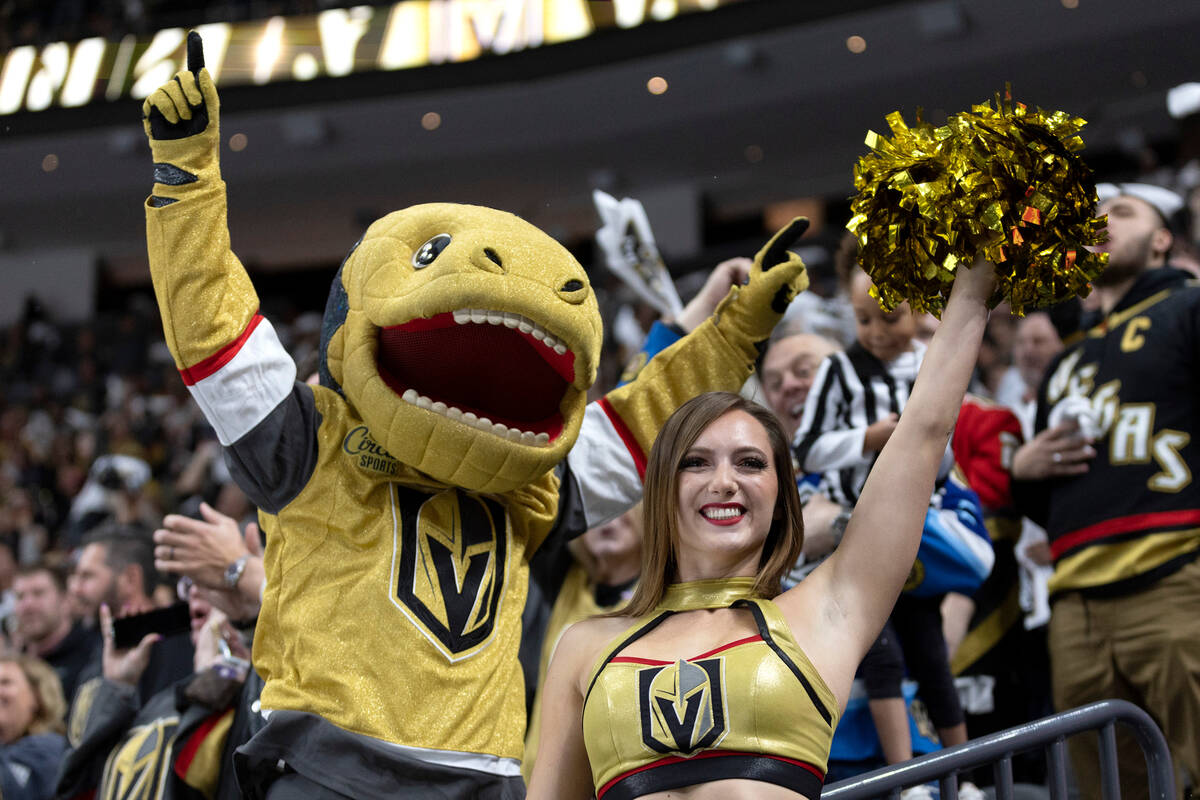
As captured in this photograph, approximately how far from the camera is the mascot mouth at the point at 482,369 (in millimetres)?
2070

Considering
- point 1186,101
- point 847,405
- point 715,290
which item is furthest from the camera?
point 1186,101

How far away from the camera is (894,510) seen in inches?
69.4

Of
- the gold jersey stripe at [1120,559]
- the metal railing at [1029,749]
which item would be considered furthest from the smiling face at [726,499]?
the gold jersey stripe at [1120,559]

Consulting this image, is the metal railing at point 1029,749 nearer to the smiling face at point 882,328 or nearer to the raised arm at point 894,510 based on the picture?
the raised arm at point 894,510

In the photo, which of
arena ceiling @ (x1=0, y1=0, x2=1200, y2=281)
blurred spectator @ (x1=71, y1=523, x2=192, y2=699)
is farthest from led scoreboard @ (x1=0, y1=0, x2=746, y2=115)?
blurred spectator @ (x1=71, y1=523, x2=192, y2=699)

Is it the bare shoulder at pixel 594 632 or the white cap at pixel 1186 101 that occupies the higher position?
the white cap at pixel 1186 101

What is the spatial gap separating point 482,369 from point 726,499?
515mm

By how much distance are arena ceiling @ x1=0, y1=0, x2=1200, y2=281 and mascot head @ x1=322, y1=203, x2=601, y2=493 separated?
335 inches

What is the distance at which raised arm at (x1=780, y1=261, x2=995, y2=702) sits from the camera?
1762 mm

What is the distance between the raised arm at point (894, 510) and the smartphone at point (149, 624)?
1.81 metres

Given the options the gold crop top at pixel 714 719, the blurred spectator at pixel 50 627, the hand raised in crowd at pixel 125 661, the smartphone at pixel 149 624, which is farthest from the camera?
the blurred spectator at pixel 50 627

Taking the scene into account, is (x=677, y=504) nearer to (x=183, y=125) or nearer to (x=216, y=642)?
(x=183, y=125)

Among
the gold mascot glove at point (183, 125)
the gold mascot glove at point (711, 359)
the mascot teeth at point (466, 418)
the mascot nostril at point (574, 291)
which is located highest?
the gold mascot glove at point (183, 125)

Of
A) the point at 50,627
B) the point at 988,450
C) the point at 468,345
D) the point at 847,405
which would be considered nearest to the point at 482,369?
the point at 468,345
